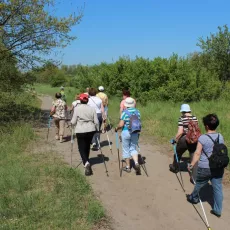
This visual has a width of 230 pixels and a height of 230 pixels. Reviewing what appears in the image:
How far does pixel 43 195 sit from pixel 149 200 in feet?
6.93

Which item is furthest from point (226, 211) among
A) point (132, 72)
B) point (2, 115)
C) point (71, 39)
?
point (132, 72)

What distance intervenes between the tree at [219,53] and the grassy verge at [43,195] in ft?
81.1

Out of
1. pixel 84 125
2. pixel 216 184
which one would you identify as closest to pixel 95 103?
pixel 84 125

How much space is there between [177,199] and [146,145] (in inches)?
188

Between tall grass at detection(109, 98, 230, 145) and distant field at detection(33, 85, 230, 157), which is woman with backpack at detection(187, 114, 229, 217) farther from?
tall grass at detection(109, 98, 230, 145)

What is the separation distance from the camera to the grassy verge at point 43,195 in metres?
5.13

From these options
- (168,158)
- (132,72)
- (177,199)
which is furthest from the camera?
(132,72)

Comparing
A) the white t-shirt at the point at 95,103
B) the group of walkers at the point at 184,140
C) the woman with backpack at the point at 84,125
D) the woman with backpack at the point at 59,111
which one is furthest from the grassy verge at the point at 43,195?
the woman with backpack at the point at 59,111

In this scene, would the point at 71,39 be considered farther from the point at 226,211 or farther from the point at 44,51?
the point at 226,211

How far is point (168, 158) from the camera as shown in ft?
31.4

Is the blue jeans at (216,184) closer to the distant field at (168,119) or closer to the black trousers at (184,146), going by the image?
the black trousers at (184,146)

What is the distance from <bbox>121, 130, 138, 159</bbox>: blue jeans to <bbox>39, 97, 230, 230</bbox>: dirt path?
0.54m

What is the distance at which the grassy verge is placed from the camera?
513 cm

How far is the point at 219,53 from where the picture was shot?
98.7 ft
